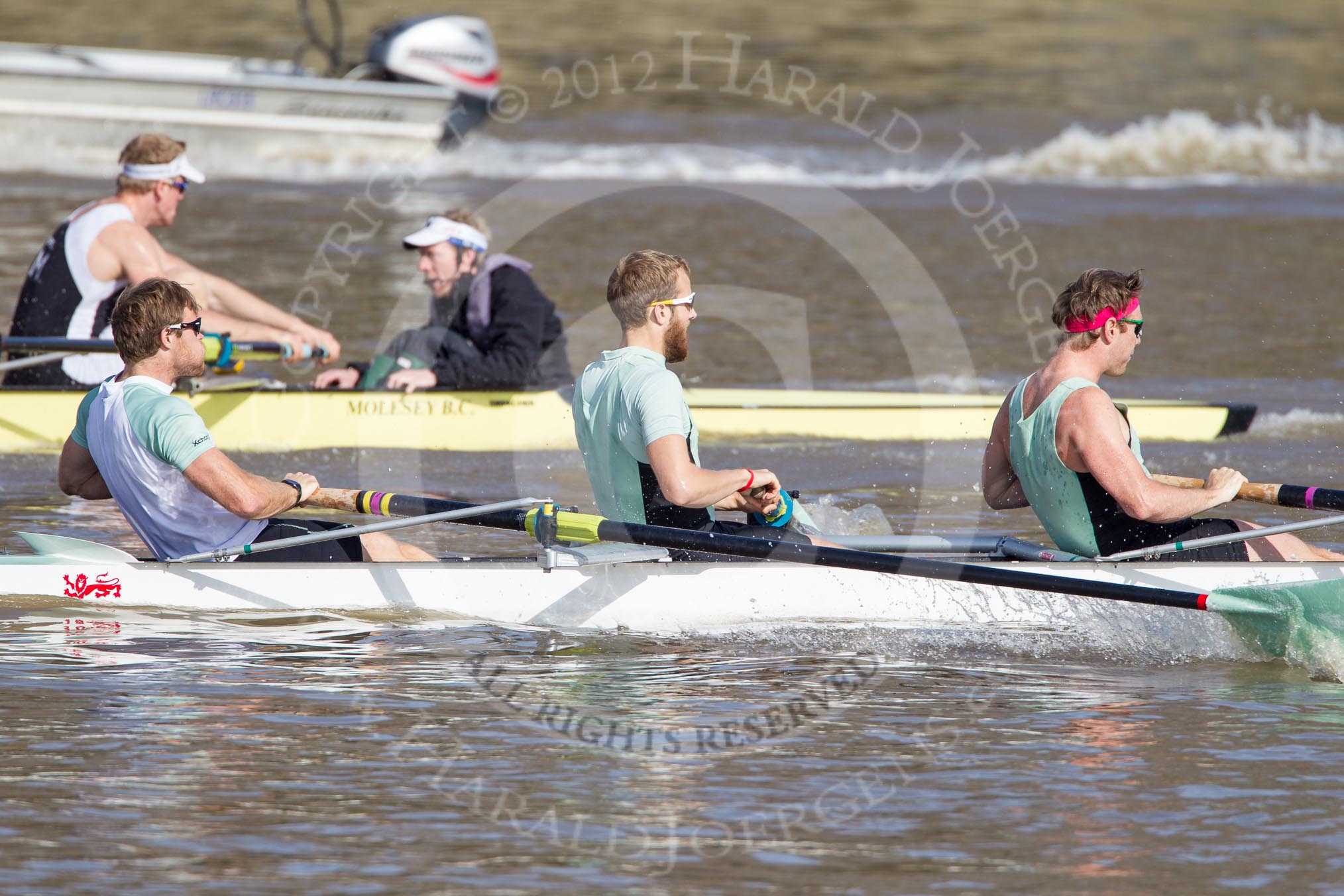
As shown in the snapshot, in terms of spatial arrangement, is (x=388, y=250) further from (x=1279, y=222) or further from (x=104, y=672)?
(x=104, y=672)

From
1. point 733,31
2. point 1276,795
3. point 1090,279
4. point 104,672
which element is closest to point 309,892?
point 104,672

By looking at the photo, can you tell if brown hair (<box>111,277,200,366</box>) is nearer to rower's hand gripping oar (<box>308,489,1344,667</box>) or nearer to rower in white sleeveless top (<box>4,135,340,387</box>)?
rower's hand gripping oar (<box>308,489,1344,667</box>)

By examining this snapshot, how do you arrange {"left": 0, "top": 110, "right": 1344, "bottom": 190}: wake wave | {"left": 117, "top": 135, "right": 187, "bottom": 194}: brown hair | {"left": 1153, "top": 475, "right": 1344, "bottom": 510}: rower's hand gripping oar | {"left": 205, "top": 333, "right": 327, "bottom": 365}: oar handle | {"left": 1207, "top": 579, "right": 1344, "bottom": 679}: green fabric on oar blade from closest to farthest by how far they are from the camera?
{"left": 1207, "top": 579, "right": 1344, "bottom": 679}: green fabric on oar blade < {"left": 1153, "top": 475, "right": 1344, "bottom": 510}: rower's hand gripping oar < {"left": 117, "top": 135, "right": 187, "bottom": 194}: brown hair < {"left": 205, "top": 333, "right": 327, "bottom": 365}: oar handle < {"left": 0, "top": 110, "right": 1344, "bottom": 190}: wake wave

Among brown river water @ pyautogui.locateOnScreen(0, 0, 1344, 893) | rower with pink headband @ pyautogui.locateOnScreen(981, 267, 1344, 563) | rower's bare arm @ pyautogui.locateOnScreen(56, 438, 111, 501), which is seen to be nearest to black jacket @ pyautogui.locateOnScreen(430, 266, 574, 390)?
brown river water @ pyautogui.locateOnScreen(0, 0, 1344, 893)

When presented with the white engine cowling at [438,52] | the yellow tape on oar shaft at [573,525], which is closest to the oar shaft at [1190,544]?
the yellow tape on oar shaft at [573,525]

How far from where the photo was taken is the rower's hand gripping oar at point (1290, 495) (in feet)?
19.6

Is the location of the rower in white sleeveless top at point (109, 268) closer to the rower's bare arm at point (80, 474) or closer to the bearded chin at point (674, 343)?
the rower's bare arm at point (80, 474)

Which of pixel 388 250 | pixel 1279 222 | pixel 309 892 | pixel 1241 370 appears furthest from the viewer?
pixel 1279 222

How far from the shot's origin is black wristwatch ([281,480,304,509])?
569 cm

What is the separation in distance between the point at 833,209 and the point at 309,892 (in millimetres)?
16153

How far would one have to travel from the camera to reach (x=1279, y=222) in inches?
740

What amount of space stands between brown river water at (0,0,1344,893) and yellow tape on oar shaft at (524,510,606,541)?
44 cm

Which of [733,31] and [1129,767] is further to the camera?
[733,31]

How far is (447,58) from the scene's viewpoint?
20.1m
